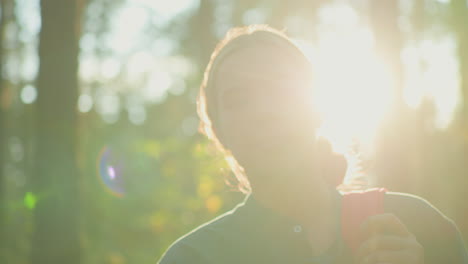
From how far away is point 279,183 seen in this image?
2.11 m

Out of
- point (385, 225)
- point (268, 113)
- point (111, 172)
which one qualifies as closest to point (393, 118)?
point (268, 113)

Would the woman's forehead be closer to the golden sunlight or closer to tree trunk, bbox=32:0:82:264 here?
the golden sunlight

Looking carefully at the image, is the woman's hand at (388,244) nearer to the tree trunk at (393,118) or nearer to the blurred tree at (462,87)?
the tree trunk at (393,118)

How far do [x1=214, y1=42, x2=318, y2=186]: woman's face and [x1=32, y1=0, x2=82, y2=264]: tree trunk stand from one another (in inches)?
129

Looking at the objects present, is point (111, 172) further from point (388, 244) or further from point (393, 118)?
point (388, 244)

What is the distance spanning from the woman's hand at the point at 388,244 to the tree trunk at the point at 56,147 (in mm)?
3992

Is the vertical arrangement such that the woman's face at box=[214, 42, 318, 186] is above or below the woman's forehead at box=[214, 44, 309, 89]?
below

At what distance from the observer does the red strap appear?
1.76 meters

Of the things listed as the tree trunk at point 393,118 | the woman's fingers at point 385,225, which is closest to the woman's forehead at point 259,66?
the woman's fingers at point 385,225

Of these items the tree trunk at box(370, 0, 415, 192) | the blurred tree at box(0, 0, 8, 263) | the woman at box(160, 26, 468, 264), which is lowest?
the blurred tree at box(0, 0, 8, 263)

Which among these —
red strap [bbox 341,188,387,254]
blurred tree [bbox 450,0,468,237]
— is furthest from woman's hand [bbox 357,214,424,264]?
blurred tree [bbox 450,0,468,237]

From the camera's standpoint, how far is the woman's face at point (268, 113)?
2.01m

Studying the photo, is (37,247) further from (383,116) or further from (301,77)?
(383,116)

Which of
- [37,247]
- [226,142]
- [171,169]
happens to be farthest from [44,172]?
[171,169]
